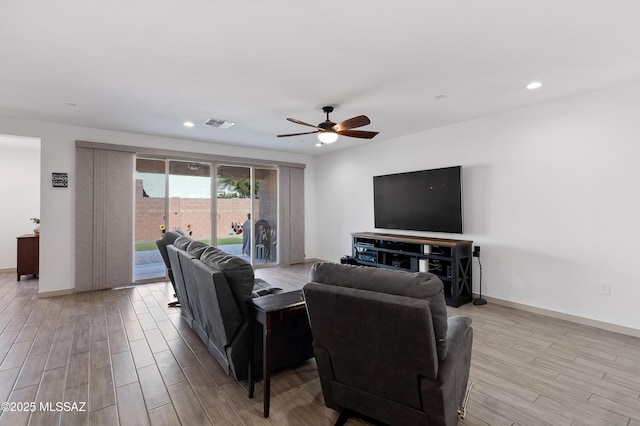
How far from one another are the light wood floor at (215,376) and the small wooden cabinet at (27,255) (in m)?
2.18

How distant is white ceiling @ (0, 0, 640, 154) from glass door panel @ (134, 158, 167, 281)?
142cm

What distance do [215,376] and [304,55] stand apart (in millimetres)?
2703

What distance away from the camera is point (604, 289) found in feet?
10.6

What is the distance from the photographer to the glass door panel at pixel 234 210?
20.1 feet

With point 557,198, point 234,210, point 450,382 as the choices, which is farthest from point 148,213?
point 557,198

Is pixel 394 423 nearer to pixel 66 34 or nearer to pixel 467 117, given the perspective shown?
pixel 66 34

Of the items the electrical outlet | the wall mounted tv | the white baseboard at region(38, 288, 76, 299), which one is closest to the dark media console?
the wall mounted tv

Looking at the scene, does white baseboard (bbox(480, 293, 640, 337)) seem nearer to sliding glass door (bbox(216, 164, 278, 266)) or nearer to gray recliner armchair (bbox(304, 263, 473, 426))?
gray recliner armchair (bbox(304, 263, 473, 426))

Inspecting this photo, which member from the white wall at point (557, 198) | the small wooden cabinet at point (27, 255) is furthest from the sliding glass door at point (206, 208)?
the white wall at point (557, 198)

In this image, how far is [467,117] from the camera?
4.24 meters

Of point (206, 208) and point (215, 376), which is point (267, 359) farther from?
point (206, 208)

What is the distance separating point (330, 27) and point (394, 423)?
2545 mm

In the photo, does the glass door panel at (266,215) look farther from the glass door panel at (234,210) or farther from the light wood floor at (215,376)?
the light wood floor at (215,376)

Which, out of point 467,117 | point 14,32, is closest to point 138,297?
point 14,32
